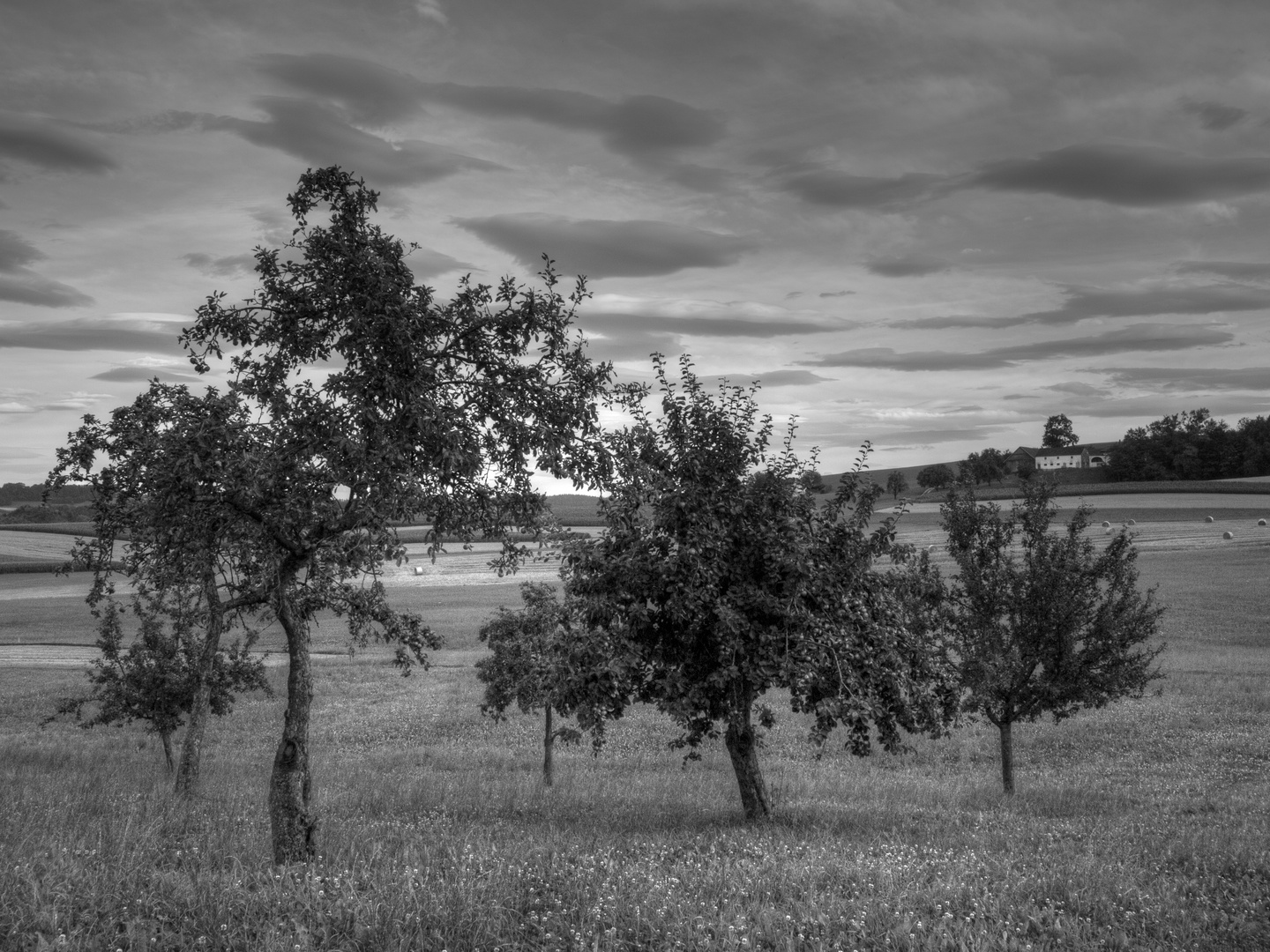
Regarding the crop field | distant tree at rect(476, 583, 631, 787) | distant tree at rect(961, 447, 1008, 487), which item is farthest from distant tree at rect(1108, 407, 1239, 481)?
distant tree at rect(476, 583, 631, 787)

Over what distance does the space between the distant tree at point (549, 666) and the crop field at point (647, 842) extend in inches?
81.3

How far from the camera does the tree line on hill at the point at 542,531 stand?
11984 mm

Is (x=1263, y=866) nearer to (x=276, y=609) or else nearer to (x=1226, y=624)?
(x=276, y=609)

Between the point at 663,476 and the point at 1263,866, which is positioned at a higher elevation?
the point at 663,476

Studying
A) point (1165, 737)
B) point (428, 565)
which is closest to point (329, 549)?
point (1165, 737)

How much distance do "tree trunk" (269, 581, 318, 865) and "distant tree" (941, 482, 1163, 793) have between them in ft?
54.8

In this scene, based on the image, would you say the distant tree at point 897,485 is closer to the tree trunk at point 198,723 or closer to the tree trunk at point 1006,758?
the tree trunk at point 1006,758

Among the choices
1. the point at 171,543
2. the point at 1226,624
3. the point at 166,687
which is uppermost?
the point at 171,543

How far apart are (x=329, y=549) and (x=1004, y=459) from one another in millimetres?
152916

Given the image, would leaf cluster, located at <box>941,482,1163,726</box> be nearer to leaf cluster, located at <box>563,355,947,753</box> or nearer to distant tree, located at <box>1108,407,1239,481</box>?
leaf cluster, located at <box>563,355,947,753</box>

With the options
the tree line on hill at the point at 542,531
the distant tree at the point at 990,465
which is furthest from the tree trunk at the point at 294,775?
the distant tree at the point at 990,465

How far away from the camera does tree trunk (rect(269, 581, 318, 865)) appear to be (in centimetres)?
1142

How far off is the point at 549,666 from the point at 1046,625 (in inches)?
576

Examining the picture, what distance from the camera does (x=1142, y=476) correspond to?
463ft
